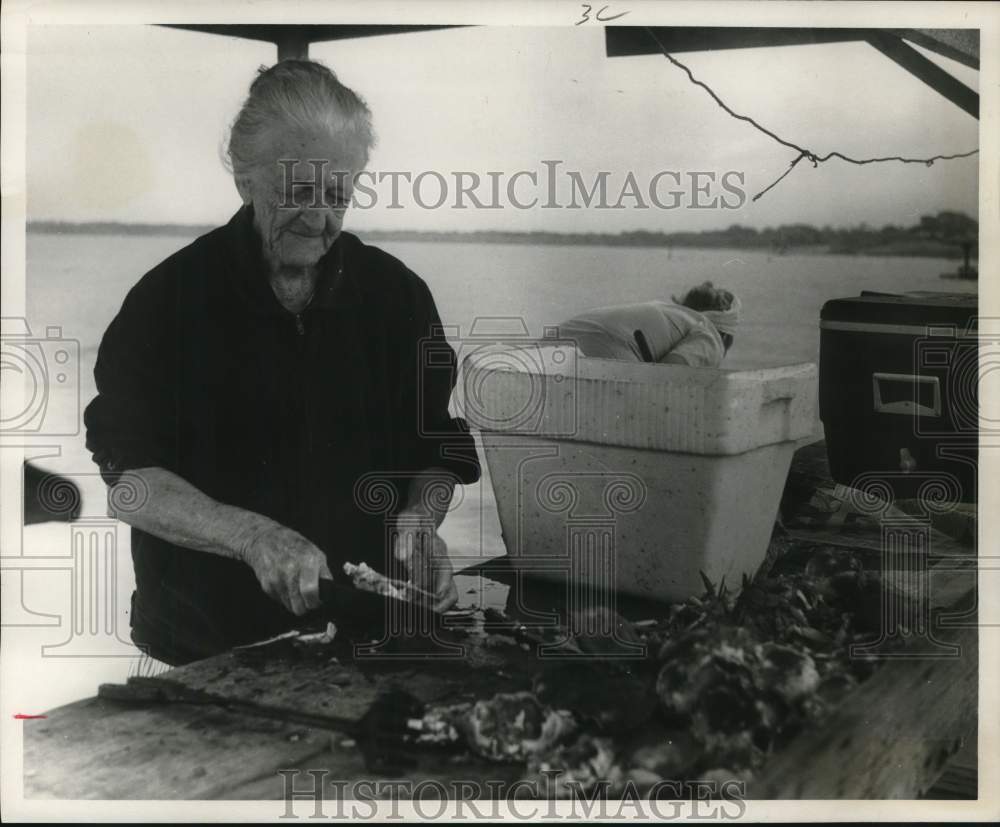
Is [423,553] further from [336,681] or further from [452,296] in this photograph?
[452,296]

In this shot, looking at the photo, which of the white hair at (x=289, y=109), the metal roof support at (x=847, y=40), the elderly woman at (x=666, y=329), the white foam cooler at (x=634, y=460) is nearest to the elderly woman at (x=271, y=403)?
the white hair at (x=289, y=109)

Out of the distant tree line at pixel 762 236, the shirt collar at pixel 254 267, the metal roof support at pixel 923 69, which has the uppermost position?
the metal roof support at pixel 923 69

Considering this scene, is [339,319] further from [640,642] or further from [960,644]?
[960,644]

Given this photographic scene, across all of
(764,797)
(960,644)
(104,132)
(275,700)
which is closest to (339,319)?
(104,132)

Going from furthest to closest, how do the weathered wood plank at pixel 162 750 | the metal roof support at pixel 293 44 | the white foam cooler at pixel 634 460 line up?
the metal roof support at pixel 293 44 < the white foam cooler at pixel 634 460 < the weathered wood plank at pixel 162 750

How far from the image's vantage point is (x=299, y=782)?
1.86 metres

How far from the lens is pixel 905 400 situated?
2.22 m

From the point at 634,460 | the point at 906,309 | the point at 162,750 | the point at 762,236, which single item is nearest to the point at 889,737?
the point at 634,460

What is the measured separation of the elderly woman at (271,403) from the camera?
2.10 meters

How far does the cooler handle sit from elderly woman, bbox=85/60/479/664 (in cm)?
83

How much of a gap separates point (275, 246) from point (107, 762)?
0.97m

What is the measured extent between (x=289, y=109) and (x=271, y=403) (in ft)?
1.84

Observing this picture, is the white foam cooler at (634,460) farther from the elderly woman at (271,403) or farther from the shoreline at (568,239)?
the shoreline at (568,239)

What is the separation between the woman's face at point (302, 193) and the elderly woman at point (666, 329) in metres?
0.50
